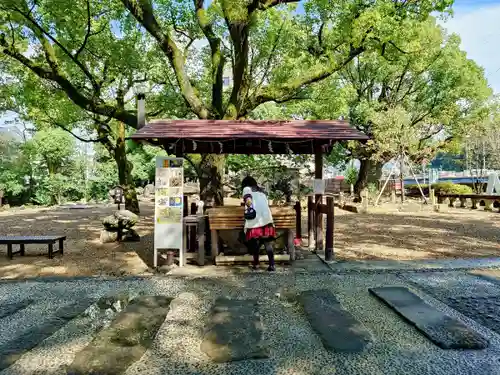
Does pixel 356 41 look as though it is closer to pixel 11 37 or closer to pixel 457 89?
pixel 11 37

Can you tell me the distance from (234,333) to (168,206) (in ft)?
11.9

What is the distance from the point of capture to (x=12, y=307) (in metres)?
4.94

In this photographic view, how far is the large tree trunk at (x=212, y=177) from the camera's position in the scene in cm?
1058

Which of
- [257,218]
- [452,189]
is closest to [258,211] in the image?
[257,218]

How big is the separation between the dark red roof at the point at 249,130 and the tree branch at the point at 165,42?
→ 3127mm

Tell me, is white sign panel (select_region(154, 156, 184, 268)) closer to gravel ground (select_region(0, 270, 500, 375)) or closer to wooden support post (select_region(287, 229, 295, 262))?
gravel ground (select_region(0, 270, 500, 375))

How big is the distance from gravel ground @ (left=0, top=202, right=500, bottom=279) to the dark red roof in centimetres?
231

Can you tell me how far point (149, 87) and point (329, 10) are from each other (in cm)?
817

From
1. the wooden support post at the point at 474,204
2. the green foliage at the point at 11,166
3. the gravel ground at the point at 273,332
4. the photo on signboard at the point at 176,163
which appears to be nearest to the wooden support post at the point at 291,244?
the gravel ground at the point at 273,332

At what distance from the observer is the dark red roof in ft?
23.7

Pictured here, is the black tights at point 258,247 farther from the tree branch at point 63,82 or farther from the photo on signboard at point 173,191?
the tree branch at point 63,82

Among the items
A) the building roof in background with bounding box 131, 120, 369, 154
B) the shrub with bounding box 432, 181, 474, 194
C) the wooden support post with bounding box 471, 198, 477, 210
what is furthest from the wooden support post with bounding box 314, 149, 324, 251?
the shrub with bounding box 432, 181, 474, 194

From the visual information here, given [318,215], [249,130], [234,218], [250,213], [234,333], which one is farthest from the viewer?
[318,215]

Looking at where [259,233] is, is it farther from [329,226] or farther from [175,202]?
[175,202]
